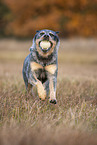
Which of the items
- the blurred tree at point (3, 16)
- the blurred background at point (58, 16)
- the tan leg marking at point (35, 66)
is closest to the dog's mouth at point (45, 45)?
the tan leg marking at point (35, 66)

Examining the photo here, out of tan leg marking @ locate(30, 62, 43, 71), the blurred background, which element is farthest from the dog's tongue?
the blurred background

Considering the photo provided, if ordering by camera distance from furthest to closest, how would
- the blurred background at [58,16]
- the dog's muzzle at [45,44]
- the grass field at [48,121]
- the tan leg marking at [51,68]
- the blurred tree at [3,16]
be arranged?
the blurred tree at [3,16], the blurred background at [58,16], the tan leg marking at [51,68], the dog's muzzle at [45,44], the grass field at [48,121]

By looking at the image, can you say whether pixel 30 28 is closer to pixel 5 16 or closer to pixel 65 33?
pixel 65 33

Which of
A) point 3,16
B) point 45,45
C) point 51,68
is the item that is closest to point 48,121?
point 51,68

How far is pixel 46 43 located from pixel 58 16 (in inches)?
744

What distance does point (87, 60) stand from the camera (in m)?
14.0

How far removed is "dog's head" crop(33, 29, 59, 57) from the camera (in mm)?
3635

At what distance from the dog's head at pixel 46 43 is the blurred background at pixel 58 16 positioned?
18.6 meters

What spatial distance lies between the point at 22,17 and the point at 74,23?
544 centimetres

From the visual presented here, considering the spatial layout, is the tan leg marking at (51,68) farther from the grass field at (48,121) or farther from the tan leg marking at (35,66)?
the grass field at (48,121)

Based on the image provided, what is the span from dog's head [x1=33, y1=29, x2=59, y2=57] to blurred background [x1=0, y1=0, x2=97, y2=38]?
18.6 m

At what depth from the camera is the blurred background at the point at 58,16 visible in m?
21.8

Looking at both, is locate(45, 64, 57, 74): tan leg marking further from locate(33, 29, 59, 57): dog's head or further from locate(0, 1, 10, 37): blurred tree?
locate(0, 1, 10, 37): blurred tree

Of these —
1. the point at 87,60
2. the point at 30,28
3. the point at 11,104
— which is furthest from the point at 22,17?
the point at 11,104
